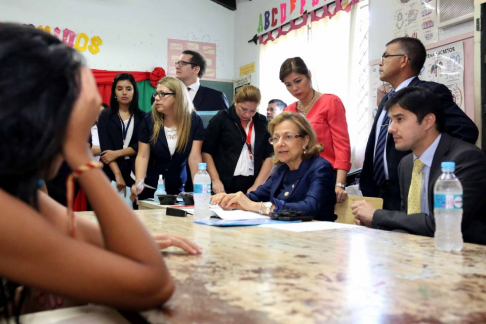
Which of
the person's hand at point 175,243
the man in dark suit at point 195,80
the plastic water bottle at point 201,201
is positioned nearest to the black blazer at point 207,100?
the man in dark suit at point 195,80

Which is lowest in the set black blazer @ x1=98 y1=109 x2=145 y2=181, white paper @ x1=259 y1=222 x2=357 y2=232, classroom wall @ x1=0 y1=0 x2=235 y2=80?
white paper @ x1=259 y1=222 x2=357 y2=232

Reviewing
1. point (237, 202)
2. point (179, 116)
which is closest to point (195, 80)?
point (179, 116)

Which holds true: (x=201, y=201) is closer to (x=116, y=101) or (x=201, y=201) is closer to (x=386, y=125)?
(x=386, y=125)

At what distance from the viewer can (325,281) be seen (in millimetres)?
881

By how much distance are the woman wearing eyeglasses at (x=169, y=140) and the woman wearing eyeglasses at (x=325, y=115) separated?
0.71 metres

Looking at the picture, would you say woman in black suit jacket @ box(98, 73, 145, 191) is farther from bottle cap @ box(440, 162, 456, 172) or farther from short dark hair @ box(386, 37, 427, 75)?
bottle cap @ box(440, 162, 456, 172)

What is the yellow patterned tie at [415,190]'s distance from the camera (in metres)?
1.81

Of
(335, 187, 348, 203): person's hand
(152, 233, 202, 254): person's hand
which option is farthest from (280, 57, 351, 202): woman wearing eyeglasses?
(152, 233, 202, 254): person's hand

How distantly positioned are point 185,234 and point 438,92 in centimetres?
152

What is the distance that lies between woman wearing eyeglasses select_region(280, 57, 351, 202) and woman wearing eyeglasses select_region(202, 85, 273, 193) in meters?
0.30

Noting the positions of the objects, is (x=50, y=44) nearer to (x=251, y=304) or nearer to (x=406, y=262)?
(x=251, y=304)

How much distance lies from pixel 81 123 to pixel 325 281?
51 cm

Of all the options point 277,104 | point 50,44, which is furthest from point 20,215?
point 277,104

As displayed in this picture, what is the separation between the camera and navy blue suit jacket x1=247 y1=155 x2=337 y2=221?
2.13 m
